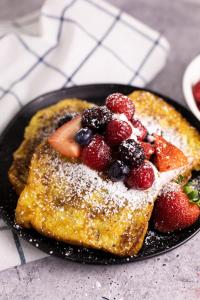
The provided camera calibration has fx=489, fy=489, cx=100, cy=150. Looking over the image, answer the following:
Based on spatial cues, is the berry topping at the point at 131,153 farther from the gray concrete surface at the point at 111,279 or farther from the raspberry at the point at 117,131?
the gray concrete surface at the point at 111,279

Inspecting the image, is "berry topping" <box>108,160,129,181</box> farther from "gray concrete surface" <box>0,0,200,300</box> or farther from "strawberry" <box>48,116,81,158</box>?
"gray concrete surface" <box>0,0,200,300</box>

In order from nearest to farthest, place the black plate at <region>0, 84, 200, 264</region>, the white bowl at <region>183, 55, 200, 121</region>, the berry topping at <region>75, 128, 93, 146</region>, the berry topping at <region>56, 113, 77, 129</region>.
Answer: the black plate at <region>0, 84, 200, 264</region> → the berry topping at <region>75, 128, 93, 146</region> → the berry topping at <region>56, 113, 77, 129</region> → the white bowl at <region>183, 55, 200, 121</region>

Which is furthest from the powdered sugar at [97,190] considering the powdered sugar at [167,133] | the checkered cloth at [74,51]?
the checkered cloth at [74,51]

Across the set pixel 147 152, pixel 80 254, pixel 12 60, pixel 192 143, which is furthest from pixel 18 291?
pixel 12 60

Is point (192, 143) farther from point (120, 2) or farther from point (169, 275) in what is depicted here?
point (120, 2)

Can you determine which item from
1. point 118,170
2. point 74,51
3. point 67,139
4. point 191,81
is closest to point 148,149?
point 118,170

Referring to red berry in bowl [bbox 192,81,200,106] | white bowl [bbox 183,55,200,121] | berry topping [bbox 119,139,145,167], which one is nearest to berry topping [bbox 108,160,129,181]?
berry topping [bbox 119,139,145,167]
